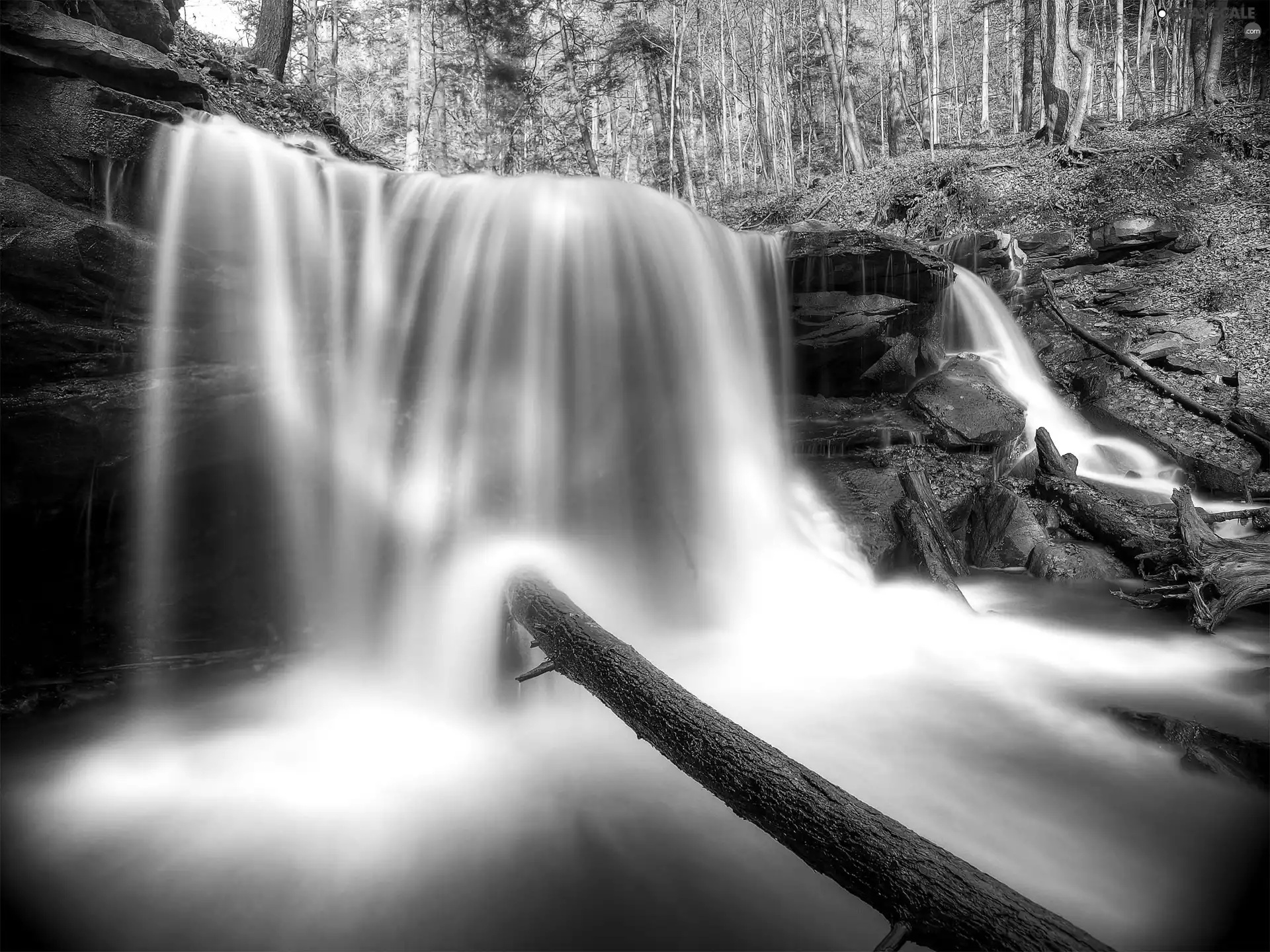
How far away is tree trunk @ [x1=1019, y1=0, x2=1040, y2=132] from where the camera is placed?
18.6 m

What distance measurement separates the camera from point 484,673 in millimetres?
4426

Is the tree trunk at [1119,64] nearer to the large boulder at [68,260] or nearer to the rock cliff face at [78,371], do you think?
the rock cliff face at [78,371]

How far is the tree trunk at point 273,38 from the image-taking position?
34.2 ft

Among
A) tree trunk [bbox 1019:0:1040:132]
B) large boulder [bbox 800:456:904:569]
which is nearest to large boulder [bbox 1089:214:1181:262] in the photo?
large boulder [bbox 800:456:904:569]

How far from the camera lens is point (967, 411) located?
326 inches

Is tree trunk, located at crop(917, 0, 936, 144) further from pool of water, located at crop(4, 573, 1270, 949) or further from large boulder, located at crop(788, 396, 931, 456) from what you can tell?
pool of water, located at crop(4, 573, 1270, 949)

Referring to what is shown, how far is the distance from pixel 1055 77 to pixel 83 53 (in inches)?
752

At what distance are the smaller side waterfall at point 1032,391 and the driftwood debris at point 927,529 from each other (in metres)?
2.70

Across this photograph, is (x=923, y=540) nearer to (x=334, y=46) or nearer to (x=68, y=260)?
(x=68, y=260)

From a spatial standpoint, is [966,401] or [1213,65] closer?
[966,401]

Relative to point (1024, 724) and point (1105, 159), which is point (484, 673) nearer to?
point (1024, 724)

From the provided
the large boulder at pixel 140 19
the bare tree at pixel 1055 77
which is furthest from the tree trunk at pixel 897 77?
the large boulder at pixel 140 19

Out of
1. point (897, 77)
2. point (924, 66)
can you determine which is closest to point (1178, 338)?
point (897, 77)

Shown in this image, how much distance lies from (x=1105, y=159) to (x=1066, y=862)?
52.9ft
